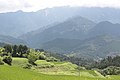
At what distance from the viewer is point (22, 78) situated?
111ft

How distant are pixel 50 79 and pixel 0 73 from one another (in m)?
5.91

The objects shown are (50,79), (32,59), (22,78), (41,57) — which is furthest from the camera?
(41,57)

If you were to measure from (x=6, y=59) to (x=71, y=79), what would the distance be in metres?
46.3

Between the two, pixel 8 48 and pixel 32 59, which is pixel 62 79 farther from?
pixel 8 48

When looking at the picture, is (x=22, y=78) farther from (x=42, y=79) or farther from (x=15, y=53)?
(x=15, y=53)

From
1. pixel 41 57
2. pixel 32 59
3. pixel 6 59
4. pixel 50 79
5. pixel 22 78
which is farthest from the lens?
pixel 41 57

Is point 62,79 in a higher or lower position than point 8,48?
lower

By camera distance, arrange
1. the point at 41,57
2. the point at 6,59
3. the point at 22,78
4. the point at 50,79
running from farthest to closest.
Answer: the point at 41,57
the point at 6,59
the point at 50,79
the point at 22,78

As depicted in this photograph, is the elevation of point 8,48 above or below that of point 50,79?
above

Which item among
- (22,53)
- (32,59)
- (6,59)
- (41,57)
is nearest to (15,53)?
(22,53)

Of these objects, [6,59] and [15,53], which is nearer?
[6,59]

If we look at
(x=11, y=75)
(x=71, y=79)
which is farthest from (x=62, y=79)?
(x=11, y=75)

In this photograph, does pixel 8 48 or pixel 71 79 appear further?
pixel 8 48

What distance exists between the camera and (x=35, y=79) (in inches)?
1359
